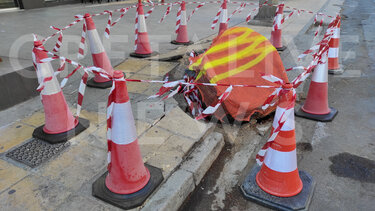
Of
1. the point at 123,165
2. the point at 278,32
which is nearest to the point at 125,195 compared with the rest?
the point at 123,165

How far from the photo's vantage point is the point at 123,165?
2439 mm

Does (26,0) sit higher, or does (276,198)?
(26,0)

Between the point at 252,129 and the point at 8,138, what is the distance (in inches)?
123

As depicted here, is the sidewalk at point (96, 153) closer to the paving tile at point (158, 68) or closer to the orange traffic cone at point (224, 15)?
the paving tile at point (158, 68)

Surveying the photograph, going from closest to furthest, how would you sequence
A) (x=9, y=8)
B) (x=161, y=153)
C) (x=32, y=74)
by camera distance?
(x=161, y=153) → (x=32, y=74) → (x=9, y=8)

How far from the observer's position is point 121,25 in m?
9.48

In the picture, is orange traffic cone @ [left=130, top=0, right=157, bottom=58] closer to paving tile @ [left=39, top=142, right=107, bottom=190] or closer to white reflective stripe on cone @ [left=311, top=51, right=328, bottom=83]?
paving tile @ [left=39, top=142, right=107, bottom=190]

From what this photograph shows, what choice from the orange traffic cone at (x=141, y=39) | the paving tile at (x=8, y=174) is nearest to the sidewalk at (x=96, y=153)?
the paving tile at (x=8, y=174)

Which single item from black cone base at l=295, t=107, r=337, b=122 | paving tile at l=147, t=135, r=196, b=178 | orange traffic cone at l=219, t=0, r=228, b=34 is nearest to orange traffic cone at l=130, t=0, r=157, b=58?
orange traffic cone at l=219, t=0, r=228, b=34

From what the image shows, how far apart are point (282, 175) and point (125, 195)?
1.48 m

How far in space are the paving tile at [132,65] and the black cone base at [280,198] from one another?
3.33m

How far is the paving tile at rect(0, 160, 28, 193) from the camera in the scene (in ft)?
8.58

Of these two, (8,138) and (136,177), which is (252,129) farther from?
(8,138)

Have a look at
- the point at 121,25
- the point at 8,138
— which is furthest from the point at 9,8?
the point at 8,138
